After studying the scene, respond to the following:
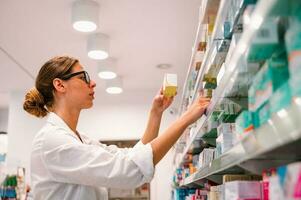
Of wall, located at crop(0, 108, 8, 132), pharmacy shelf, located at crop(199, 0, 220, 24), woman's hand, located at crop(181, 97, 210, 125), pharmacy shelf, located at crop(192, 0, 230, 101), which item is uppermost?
wall, located at crop(0, 108, 8, 132)

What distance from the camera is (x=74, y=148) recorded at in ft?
5.40

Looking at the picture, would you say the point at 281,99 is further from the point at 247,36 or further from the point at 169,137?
the point at 169,137

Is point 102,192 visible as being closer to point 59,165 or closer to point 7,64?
point 59,165

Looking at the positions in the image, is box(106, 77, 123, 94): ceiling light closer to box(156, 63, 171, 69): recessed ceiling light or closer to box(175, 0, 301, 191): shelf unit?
box(156, 63, 171, 69): recessed ceiling light

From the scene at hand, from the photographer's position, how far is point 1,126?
309 inches

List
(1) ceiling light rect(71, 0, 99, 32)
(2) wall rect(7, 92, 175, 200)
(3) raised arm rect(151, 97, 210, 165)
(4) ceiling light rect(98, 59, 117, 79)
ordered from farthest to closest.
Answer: (2) wall rect(7, 92, 175, 200) → (4) ceiling light rect(98, 59, 117, 79) → (1) ceiling light rect(71, 0, 99, 32) → (3) raised arm rect(151, 97, 210, 165)

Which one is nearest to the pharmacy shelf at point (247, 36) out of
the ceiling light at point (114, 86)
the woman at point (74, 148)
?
the woman at point (74, 148)

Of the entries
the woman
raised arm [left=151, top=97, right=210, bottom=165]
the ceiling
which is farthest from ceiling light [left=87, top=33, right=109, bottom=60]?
raised arm [left=151, top=97, right=210, bottom=165]

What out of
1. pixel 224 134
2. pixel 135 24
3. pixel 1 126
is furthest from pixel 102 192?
pixel 1 126

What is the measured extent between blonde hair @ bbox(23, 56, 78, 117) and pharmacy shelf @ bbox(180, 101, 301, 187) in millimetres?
1036

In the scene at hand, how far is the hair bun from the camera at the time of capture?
203cm

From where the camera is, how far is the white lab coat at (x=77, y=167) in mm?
1593

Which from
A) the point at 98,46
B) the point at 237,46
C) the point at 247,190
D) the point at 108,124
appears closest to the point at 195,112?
the point at 247,190

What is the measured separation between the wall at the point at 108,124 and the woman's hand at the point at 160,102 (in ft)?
14.5
